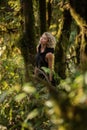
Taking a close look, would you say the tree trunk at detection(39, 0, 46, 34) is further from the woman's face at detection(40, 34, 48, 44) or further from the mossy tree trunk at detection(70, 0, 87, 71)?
the mossy tree trunk at detection(70, 0, 87, 71)

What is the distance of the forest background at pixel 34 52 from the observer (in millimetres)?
3373

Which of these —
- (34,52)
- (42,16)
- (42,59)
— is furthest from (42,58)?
(42,16)

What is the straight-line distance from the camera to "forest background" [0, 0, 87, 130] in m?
3.37

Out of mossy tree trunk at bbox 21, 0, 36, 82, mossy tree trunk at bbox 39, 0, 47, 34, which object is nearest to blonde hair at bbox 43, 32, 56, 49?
mossy tree trunk at bbox 21, 0, 36, 82

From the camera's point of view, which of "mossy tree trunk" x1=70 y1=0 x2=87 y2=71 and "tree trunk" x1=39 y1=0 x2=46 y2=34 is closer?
"mossy tree trunk" x1=70 y1=0 x2=87 y2=71

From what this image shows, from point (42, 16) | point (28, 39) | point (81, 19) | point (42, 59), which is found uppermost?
point (81, 19)

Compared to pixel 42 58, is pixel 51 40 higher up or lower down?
higher up

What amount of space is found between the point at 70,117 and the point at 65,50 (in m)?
5.61

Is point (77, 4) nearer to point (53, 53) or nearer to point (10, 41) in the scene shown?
point (53, 53)

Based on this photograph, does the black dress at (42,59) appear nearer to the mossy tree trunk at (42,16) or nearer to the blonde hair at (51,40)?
the blonde hair at (51,40)

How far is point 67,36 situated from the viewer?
707 cm

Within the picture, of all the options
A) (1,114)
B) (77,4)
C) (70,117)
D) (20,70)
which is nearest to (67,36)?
(20,70)

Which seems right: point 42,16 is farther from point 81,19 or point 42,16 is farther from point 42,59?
point 81,19

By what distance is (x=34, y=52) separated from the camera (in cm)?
738
